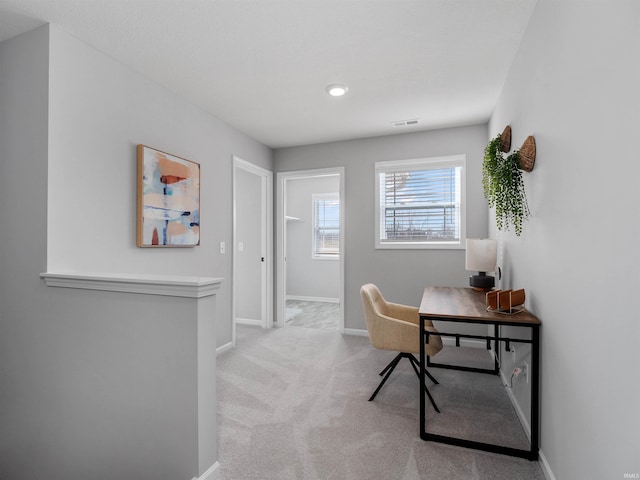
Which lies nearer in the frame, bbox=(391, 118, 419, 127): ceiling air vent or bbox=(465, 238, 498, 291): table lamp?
bbox=(465, 238, 498, 291): table lamp

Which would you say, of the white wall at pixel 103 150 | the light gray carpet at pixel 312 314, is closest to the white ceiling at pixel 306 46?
the white wall at pixel 103 150

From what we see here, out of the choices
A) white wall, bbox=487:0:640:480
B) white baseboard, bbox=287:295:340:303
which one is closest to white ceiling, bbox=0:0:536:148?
white wall, bbox=487:0:640:480

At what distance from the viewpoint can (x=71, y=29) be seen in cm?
212

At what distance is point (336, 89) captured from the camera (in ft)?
9.44

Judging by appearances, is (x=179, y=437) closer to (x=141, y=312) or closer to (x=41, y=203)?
(x=141, y=312)

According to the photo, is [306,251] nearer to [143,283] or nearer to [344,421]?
[344,421]

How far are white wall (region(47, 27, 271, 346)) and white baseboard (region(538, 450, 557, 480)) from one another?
2909 mm

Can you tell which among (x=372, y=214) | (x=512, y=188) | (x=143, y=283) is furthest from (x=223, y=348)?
(x=512, y=188)

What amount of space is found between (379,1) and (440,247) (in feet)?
9.10

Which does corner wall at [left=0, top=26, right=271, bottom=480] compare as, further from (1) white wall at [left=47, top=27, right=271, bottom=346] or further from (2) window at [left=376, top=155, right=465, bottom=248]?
(2) window at [left=376, top=155, right=465, bottom=248]

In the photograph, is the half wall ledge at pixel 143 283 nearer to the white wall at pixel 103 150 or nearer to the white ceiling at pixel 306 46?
the white wall at pixel 103 150

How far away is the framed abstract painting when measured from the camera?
2.63 m

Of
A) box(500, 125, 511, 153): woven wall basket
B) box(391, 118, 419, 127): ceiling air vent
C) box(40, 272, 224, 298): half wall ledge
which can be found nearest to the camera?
box(40, 272, 224, 298): half wall ledge

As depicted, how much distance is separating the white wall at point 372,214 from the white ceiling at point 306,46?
0.60 m
